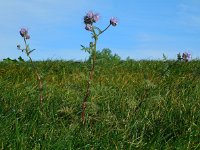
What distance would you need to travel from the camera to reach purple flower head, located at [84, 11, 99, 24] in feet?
17.3

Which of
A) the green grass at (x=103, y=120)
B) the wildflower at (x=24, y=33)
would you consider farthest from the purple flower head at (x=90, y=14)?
the wildflower at (x=24, y=33)

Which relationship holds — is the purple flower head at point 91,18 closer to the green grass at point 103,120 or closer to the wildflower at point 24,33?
the green grass at point 103,120

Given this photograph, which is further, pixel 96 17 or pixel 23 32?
pixel 23 32

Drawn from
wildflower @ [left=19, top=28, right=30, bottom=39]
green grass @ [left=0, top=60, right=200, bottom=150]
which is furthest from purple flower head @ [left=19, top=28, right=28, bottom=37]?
green grass @ [left=0, top=60, right=200, bottom=150]

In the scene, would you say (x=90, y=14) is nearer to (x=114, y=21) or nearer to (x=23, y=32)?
(x=114, y=21)

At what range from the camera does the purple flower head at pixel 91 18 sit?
5.27 m

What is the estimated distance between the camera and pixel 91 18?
5.29 meters

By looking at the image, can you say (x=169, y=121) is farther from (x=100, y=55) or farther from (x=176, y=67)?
(x=176, y=67)

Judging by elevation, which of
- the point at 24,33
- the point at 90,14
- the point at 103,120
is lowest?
the point at 103,120

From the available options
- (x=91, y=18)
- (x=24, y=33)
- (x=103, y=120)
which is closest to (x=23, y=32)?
(x=24, y=33)

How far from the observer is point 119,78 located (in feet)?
33.2

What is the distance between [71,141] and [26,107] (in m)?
1.66

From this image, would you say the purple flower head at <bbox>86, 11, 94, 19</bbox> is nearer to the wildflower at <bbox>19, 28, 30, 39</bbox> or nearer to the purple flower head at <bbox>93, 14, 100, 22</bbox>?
the purple flower head at <bbox>93, 14, 100, 22</bbox>

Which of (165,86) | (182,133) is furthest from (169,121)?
(165,86)
